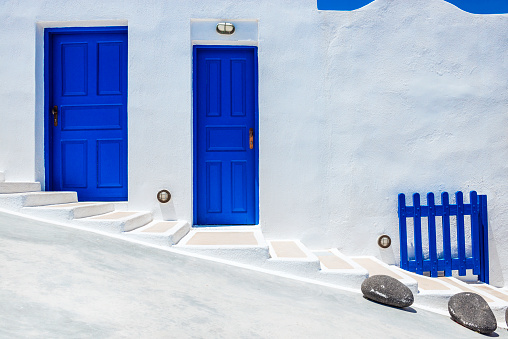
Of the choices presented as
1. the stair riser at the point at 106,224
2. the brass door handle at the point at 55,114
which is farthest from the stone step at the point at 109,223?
the brass door handle at the point at 55,114

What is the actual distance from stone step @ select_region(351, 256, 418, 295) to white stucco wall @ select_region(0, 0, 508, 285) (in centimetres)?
23

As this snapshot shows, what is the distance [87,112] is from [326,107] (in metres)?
3.05

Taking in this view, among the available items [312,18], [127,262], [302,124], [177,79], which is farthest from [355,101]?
[127,262]

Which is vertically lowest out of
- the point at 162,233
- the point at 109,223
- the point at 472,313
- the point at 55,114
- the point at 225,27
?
the point at 472,313

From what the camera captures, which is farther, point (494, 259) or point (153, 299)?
point (494, 259)

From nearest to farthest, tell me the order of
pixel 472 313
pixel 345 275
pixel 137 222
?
pixel 472 313 < pixel 345 275 < pixel 137 222

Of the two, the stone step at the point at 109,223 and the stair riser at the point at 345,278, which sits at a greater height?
the stone step at the point at 109,223

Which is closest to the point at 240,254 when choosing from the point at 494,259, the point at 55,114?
the point at 55,114

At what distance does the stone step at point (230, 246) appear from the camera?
3.01 m

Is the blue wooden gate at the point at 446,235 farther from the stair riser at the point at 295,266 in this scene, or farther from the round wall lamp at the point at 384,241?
the stair riser at the point at 295,266

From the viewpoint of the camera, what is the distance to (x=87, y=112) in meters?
4.18

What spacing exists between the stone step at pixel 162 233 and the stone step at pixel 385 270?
6.48ft

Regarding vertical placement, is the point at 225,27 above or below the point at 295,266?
above

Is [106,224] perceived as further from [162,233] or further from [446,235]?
[446,235]
